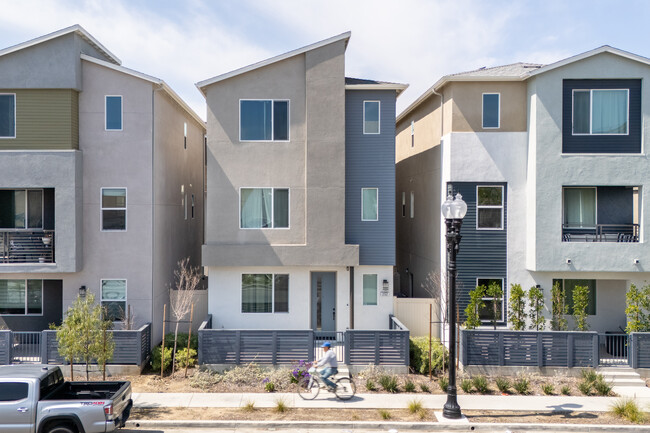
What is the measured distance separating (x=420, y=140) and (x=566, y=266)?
785cm

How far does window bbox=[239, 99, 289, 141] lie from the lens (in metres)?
18.9

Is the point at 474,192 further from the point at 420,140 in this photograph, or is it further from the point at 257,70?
the point at 257,70

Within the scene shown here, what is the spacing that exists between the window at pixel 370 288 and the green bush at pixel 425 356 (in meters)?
2.48

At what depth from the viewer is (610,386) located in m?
15.4

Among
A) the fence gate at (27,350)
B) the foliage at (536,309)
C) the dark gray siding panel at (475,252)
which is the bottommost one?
the fence gate at (27,350)

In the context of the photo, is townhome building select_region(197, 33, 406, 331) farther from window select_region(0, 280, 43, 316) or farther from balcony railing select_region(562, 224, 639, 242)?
window select_region(0, 280, 43, 316)

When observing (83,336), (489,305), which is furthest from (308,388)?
(489,305)

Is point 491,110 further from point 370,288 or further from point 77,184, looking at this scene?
point 77,184

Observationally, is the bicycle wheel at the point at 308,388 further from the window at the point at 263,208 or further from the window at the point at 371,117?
the window at the point at 371,117

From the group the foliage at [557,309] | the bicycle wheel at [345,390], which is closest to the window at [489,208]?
the foliage at [557,309]

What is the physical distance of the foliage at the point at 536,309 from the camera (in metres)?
18.0

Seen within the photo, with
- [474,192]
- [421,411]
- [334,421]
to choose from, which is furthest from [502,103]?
[334,421]

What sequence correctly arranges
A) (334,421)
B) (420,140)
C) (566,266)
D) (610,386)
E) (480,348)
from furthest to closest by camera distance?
(420,140) < (566,266) < (480,348) < (610,386) < (334,421)

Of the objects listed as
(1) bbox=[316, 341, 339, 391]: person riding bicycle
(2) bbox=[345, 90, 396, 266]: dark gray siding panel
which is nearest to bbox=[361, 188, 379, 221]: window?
(2) bbox=[345, 90, 396, 266]: dark gray siding panel
